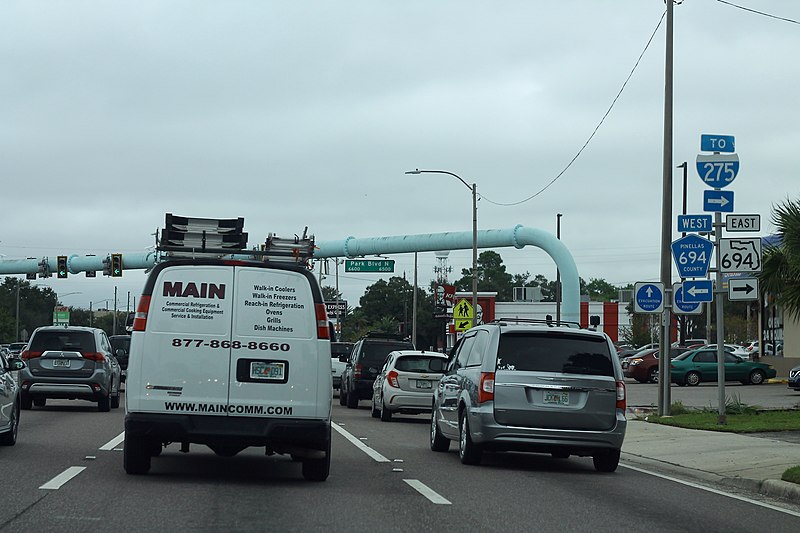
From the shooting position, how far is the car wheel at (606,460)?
14555mm

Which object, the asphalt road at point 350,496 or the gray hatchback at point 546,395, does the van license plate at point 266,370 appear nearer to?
the asphalt road at point 350,496

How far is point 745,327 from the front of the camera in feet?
292

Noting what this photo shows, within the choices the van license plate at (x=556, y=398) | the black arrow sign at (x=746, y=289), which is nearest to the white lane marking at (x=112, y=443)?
the van license plate at (x=556, y=398)

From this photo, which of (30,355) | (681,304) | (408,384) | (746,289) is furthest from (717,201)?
(30,355)

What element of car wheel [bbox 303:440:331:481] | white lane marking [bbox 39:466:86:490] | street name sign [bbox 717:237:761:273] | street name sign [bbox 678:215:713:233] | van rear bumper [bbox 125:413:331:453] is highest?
street name sign [bbox 678:215:713:233]

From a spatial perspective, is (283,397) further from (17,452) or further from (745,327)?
(745,327)

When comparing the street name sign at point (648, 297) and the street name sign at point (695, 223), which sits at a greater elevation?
the street name sign at point (695, 223)

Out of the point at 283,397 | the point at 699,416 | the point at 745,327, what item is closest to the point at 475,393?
the point at 283,397

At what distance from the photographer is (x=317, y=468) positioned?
40.5 ft

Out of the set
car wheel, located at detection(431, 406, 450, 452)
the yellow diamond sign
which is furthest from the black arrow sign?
the yellow diamond sign

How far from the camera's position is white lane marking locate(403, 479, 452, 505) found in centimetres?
1103

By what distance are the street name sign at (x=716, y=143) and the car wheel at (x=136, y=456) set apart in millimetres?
12695

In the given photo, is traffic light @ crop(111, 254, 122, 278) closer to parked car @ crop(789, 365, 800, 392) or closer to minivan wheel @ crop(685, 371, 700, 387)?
minivan wheel @ crop(685, 371, 700, 387)

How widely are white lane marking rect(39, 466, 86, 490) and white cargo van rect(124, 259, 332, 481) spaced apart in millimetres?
825
